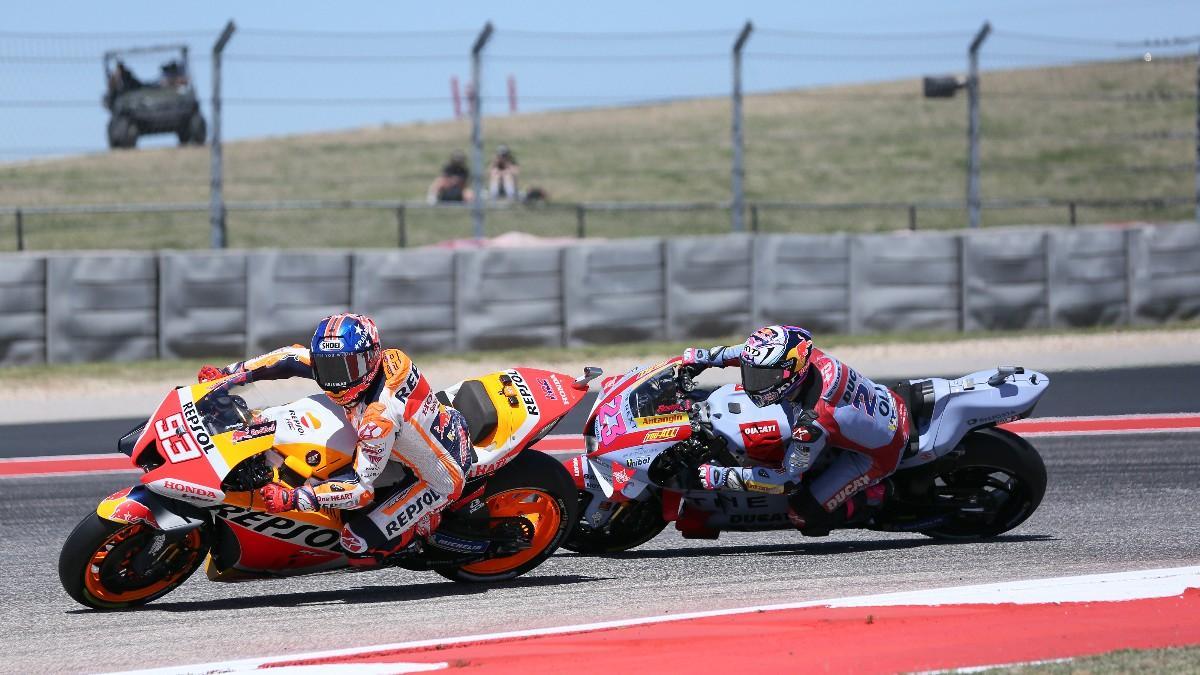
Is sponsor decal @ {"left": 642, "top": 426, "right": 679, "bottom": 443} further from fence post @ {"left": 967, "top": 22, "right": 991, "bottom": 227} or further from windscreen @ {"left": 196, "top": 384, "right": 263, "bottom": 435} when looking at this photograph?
fence post @ {"left": 967, "top": 22, "right": 991, "bottom": 227}

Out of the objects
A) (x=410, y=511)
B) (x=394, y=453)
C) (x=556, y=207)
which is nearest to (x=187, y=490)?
(x=394, y=453)

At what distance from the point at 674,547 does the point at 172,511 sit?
2798 millimetres

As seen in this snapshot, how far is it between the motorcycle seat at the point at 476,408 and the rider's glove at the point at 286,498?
37.0 inches

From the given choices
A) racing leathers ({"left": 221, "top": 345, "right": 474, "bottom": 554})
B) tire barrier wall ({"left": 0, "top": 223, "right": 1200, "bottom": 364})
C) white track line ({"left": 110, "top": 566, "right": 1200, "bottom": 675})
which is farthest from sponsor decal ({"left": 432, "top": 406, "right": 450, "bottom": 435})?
tire barrier wall ({"left": 0, "top": 223, "right": 1200, "bottom": 364})

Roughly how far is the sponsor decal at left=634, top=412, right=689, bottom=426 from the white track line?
1.49m

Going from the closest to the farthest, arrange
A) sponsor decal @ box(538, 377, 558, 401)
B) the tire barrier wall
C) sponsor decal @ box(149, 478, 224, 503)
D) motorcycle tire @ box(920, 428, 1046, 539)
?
sponsor decal @ box(149, 478, 224, 503) → sponsor decal @ box(538, 377, 558, 401) → motorcycle tire @ box(920, 428, 1046, 539) → the tire barrier wall

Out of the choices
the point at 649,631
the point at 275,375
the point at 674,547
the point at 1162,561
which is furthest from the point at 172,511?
the point at 1162,561

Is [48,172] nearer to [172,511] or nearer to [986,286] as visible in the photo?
[986,286]

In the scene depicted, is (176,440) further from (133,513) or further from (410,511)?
(410,511)

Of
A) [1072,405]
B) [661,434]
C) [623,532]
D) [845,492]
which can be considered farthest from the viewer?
[1072,405]

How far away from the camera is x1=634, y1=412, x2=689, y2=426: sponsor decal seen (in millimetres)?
7812

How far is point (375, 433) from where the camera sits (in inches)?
262

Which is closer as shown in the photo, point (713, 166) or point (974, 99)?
point (974, 99)

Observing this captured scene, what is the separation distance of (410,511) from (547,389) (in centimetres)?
96
